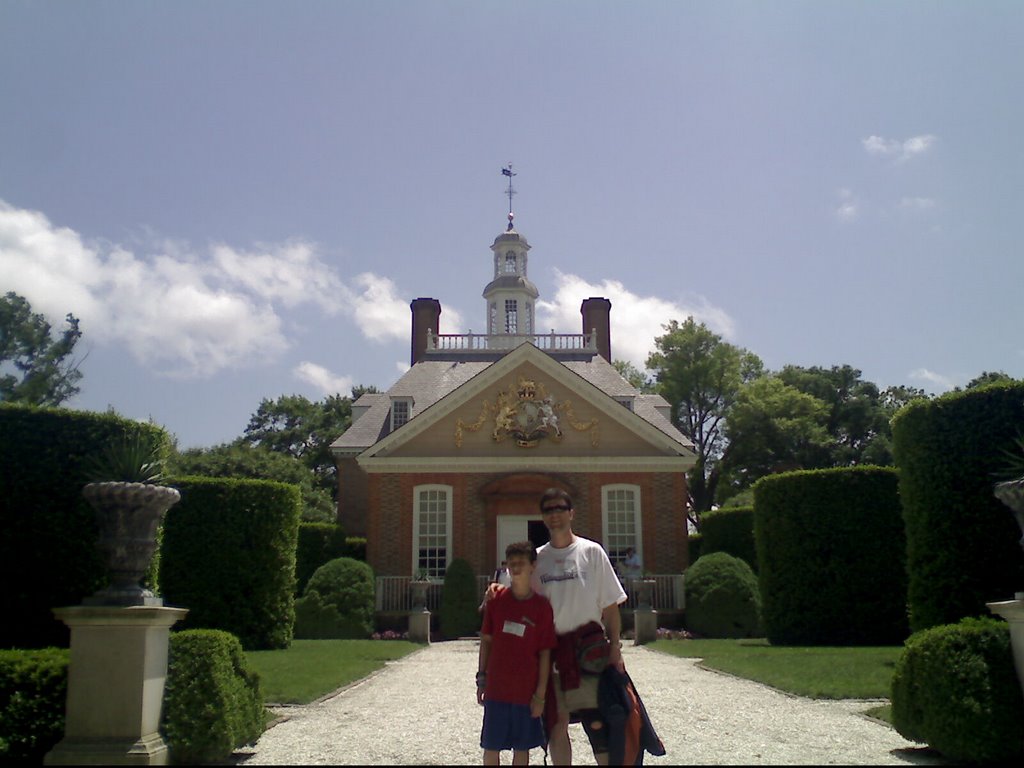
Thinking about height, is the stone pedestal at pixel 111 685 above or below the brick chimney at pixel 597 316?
below

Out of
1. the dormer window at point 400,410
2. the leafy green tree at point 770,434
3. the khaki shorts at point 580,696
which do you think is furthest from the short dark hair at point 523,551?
the leafy green tree at point 770,434

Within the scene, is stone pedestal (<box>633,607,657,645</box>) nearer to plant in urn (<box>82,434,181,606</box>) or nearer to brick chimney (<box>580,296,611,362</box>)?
plant in urn (<box>82,434,181,606</box>)

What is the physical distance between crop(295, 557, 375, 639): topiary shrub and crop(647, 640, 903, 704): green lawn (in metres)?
7.99

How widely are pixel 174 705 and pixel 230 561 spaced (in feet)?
35.4

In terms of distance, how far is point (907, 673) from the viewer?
25.0 ft

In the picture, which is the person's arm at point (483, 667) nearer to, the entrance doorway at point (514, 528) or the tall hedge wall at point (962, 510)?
the tall hedge wall at point (962, 510)

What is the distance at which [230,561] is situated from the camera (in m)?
17.4

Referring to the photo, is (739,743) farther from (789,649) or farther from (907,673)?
(789,649)

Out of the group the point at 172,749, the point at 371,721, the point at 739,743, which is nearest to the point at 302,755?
the point at 172,749

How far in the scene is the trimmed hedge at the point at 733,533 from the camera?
2497 centimetres

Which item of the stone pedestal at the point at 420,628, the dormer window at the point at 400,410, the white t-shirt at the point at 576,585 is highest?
the dormer window at the point at 400,410

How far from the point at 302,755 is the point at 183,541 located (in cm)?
1113

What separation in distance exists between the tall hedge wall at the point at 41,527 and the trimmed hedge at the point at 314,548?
1437cm

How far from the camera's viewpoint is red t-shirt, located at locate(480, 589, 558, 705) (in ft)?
17.4
